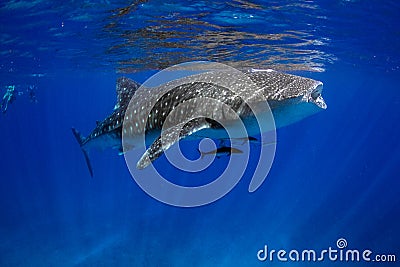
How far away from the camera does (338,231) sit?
22.3m

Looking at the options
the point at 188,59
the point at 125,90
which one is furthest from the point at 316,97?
the point at 188,59

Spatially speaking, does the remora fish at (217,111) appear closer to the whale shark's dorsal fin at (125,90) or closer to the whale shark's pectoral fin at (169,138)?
the whale shark's pectoral fin at (169,138)

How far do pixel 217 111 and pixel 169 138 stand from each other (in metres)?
0.76

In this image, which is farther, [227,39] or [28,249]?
[28,249]

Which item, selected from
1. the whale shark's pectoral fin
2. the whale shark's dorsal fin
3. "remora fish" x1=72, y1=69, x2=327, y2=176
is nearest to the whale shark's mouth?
"remora fish" x1=72, y1=69, x2=327, y2=176

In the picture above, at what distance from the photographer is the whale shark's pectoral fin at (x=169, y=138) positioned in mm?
4254

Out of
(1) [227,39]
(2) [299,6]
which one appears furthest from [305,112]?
(1) [227,39]

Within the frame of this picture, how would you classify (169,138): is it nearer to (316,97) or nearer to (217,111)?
(217,111)

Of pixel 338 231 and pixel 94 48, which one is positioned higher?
pixel 94 48

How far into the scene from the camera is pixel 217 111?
15.9ft

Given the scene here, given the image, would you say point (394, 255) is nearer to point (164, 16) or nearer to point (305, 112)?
point (164, 16)

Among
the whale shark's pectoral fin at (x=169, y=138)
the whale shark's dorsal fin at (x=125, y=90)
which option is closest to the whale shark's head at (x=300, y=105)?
the whale shark's pectoral fin at (x=169, y=138)

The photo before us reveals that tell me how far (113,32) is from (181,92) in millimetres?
9504

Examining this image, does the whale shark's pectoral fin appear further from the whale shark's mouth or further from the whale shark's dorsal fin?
the whale shark's dorsal fin
